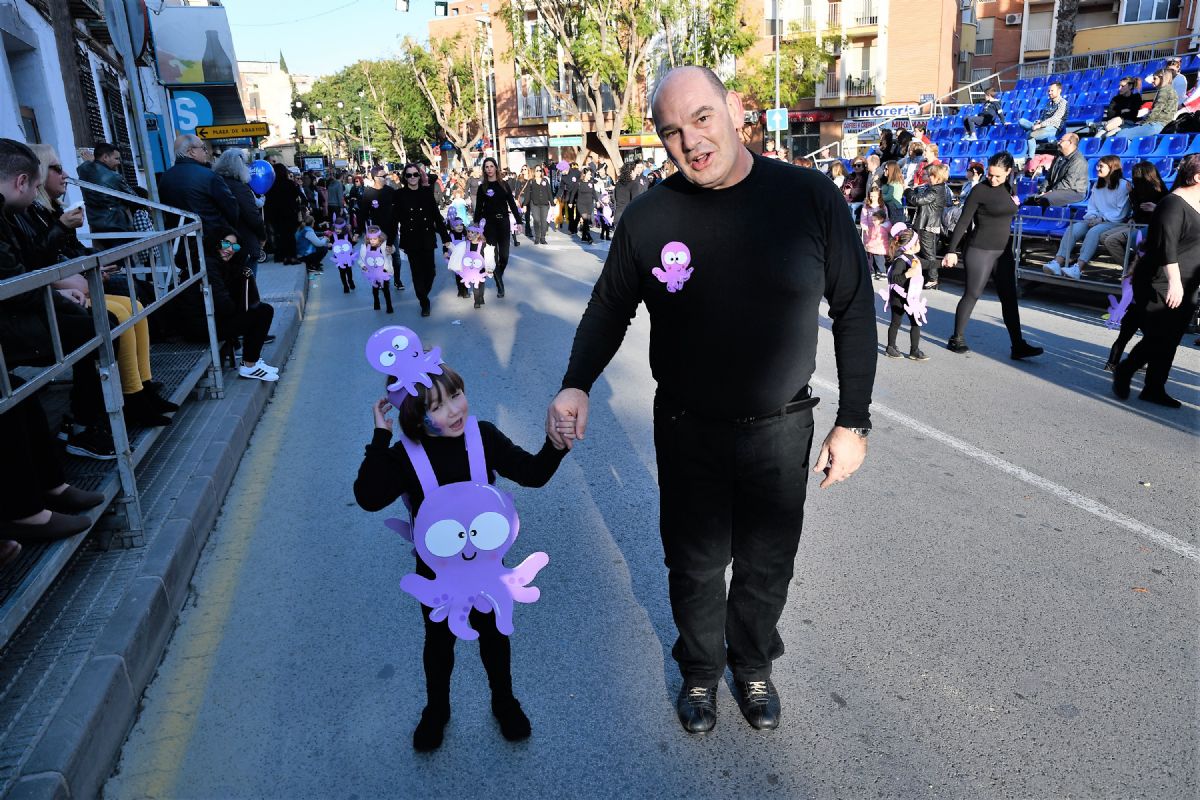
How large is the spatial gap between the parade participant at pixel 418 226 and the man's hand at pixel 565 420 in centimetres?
867

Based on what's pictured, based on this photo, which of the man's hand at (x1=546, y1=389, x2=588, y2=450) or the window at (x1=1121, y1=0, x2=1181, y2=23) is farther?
the window at (x1=1121, y1=0, x2=1181, y2=23)

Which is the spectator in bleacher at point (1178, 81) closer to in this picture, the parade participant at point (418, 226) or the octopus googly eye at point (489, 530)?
the parade participant at point (418, 226)

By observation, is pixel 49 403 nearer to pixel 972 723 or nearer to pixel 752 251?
pixel 752 251

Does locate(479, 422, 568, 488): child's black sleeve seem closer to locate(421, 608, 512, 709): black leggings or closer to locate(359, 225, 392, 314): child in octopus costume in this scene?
locate(421, 608, 512, 709): black leggings

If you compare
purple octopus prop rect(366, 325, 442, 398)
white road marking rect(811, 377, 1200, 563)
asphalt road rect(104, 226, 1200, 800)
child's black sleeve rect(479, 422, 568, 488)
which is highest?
purple octopus prop rect(366, 325, 442, 398)

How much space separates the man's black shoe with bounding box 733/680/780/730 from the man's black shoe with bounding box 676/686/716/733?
0.11 m

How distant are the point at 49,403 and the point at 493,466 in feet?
14.3

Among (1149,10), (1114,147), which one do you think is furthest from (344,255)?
(1149,10)

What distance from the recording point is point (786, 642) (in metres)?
3.41

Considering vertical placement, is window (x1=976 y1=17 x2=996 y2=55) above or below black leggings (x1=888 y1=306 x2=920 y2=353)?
above

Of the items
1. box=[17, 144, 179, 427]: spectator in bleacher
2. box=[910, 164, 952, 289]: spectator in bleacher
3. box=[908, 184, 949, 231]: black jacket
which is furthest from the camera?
box=[908, 184, 949, 231]: black jacket

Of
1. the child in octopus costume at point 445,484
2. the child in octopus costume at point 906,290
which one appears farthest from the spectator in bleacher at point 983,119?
the child in octopus costume at point 445,484

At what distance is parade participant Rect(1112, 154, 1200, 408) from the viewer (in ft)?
19.9

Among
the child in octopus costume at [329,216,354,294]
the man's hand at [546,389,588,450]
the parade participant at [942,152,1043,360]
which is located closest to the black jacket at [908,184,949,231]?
the parade participant at [942,152,1043,360]
